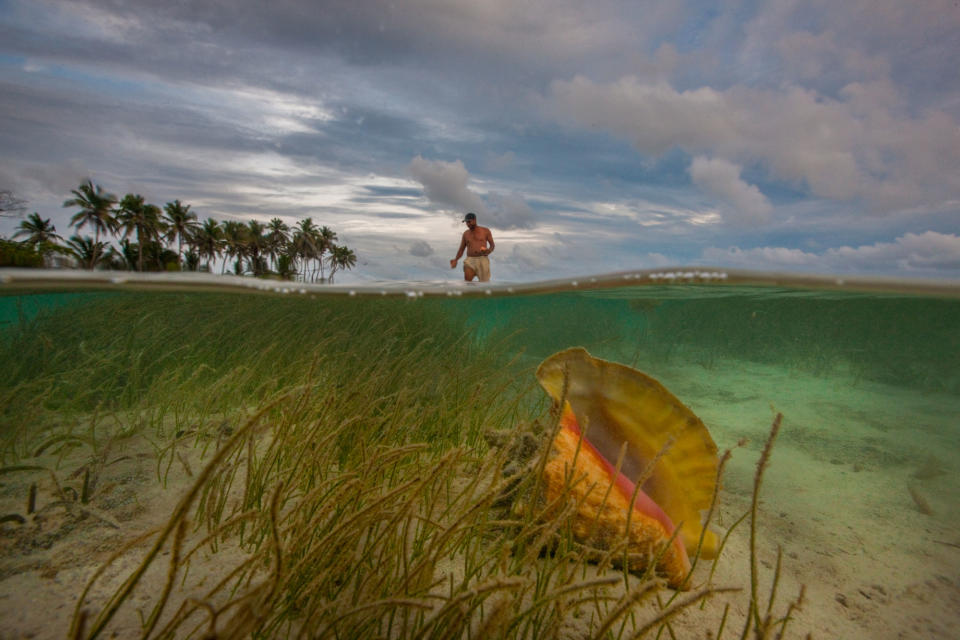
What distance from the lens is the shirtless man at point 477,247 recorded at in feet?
39.4

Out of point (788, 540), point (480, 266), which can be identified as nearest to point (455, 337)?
point (480, 266)

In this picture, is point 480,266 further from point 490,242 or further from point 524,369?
point 524,369

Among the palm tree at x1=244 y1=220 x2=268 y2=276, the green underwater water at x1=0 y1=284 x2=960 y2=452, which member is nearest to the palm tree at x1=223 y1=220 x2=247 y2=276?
the palm tree at x1=244 y1=220 x2=268 y2=276

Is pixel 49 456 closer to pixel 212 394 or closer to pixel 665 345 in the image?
pixel 212 394

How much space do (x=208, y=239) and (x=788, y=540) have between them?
5215 cm

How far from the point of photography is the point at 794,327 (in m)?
13.0

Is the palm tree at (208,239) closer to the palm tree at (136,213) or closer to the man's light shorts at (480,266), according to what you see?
the palm tree at (136,213)

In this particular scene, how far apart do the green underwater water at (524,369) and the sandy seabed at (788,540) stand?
60 mm

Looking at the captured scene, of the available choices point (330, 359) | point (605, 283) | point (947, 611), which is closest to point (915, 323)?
point (605, 283)

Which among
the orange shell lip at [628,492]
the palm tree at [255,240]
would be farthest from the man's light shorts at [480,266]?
the palm tree at [255,240]

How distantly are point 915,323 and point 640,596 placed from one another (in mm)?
14751

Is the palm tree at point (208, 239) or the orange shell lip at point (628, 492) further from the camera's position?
the palm tree at point (208, 239)

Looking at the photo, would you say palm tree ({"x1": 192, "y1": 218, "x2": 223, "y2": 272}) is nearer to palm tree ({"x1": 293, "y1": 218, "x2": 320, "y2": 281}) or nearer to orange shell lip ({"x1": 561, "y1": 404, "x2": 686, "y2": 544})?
palm tree ({"x1": 293, "y1": 218, "x2": 320, "y2": 281})

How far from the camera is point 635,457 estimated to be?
13.1ft
